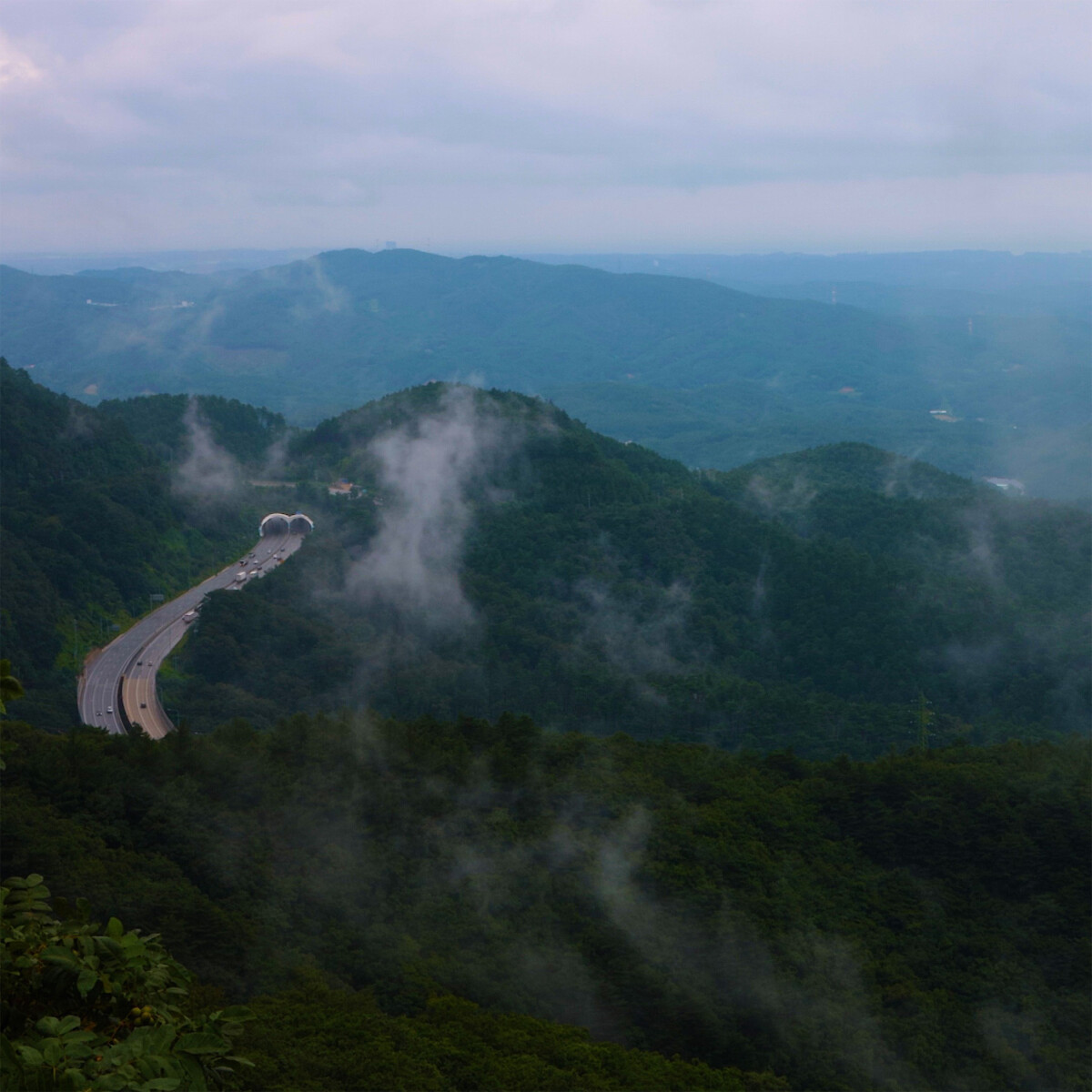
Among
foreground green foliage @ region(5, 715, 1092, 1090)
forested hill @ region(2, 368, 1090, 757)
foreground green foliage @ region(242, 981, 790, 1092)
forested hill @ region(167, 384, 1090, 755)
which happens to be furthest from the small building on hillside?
foreground green foliage @ region(242, 981, 790, 1092)

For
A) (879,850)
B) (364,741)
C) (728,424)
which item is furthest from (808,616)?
(728,424)

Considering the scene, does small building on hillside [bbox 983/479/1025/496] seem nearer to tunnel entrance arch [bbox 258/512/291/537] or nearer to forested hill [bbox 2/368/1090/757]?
forested hill [bbox 2/368/1090/757]

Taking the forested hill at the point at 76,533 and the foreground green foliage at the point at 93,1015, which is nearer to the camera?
Result: the foreground green foliage at the point at 93,1015

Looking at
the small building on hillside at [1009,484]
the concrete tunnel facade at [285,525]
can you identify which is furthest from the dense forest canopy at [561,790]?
the small building on hillside at [1009,484]

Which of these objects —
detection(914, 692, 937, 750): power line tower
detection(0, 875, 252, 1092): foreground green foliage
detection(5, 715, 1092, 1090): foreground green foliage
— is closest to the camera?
detection(0, 875, 252, 1092): foreground green foliage

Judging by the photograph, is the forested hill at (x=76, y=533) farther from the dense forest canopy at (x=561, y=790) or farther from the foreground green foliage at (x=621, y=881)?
the foreground green foliage at (x=621, y=881)

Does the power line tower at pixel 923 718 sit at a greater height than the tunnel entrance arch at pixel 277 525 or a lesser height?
lesser
